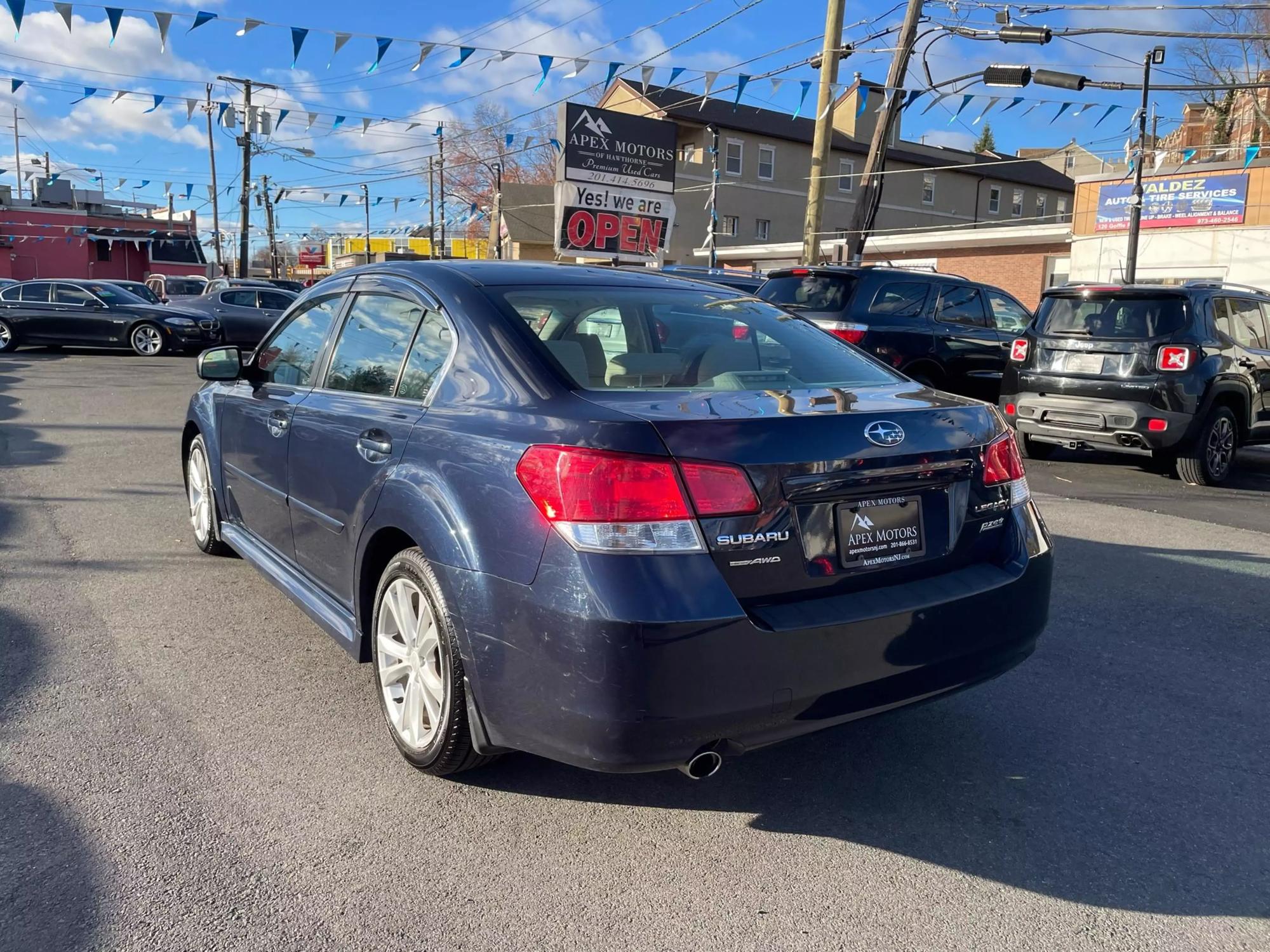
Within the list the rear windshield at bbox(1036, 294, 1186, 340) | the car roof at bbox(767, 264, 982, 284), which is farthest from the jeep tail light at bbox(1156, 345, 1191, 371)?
the car roof at bbox(767, 264, 982, 284)

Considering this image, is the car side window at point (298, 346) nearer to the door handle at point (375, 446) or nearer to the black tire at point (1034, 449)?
the door handle at point (375, 446)

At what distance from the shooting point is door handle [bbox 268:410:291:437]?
402 cm

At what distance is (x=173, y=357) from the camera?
67.2 ft

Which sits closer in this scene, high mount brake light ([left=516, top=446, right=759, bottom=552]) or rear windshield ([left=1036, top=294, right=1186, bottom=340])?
high mount brake light ([left=516, top=446, right=759, bottom=552])

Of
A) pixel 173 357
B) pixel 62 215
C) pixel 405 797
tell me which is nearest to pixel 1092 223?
pixel 173 357

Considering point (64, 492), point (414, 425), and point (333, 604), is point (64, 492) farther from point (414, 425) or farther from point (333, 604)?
point (414, 425)

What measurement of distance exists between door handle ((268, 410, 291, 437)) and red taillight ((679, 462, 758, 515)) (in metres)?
2.17

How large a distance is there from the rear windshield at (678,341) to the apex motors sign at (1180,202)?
24.0m

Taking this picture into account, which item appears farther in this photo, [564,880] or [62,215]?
[62,215]

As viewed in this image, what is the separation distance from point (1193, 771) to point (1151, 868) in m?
0.71

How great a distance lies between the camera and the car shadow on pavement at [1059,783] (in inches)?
108

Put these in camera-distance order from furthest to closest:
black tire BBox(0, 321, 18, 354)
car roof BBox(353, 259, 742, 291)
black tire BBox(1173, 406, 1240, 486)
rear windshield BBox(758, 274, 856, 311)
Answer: black tire BBox(0, 321, 18, 354), rear windshield BBox(758, 274, 856, 311), black tire BBox(1173, 406, 1240, 486), car roof BBox(353, 259, 742, 291)

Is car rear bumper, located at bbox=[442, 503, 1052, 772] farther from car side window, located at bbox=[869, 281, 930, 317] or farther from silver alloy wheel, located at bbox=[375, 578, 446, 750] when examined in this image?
car side window, located at bbox=[869, 281, 930, 317]

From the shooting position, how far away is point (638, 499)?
245 centimetres
